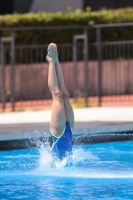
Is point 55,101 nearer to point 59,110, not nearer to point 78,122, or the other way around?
point 59,110

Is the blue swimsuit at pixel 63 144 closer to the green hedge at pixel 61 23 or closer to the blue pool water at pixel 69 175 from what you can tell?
the blue pool water at pixel 69 175

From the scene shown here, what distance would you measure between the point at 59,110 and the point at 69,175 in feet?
2.43

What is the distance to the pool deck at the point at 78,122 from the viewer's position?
34.1 ft

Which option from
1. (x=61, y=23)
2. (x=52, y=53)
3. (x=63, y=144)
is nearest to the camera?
(x=52, y=53)

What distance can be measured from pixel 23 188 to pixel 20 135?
9.31 feet

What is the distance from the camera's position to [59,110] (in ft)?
26.3

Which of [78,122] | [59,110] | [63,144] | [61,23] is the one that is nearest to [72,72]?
[61,23]

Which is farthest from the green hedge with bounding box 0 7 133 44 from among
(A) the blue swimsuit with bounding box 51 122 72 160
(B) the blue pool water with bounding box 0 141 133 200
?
(A) the blue swimsuit with bounding box 51 122 72 160

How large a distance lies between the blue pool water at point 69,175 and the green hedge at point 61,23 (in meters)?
9.33

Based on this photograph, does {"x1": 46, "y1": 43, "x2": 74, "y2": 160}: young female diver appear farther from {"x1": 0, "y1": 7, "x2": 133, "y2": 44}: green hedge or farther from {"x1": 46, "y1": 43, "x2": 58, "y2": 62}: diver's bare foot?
{"x1": 0, "y1": 7, "x2": 133, "y2": 44}: green hedge

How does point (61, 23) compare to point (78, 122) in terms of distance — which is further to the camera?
point (61, 23)

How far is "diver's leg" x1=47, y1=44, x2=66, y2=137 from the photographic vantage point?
793 cm

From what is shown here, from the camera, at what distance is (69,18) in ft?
65.3

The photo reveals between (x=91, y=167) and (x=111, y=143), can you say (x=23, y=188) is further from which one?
(x=111, y=143)
